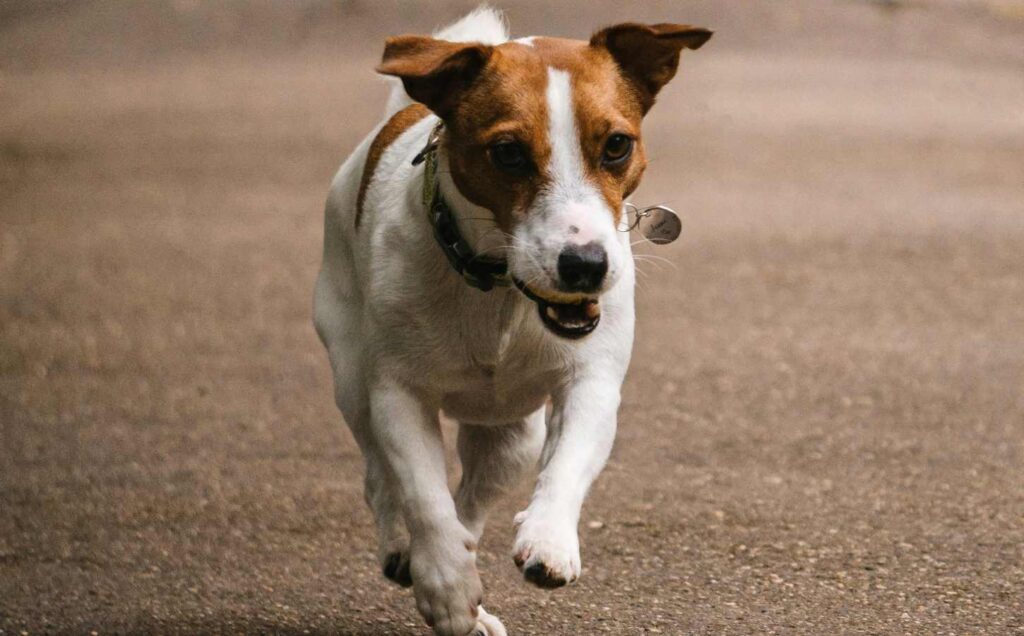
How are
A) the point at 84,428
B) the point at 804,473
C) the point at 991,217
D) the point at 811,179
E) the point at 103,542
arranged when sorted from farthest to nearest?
the point at 811,179, the point at 991,217, the point at 84,428, the point at 804,473, the point at 103,542

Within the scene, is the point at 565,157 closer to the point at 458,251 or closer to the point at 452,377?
the point at 458,251

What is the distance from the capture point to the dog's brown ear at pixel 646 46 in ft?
14.5

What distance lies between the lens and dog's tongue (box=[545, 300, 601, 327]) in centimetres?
423

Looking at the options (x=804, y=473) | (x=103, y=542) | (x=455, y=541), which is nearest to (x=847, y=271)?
(x=804, y=473)

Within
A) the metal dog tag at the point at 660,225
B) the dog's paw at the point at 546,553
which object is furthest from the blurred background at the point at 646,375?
the metal dog tag at the point at 660,225

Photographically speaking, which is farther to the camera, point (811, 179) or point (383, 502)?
point (811, 179)

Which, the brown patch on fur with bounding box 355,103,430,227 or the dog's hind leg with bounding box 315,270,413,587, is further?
the brown patch on fur with bounding box 355,103,430,227

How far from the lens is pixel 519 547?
13.5 ft

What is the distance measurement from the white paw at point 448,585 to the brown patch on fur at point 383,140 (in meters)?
1.15

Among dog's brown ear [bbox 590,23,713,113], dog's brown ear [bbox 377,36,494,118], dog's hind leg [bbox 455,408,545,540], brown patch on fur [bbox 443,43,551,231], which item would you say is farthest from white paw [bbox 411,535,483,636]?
dog's brown ear [bbox 590,23,713,113]

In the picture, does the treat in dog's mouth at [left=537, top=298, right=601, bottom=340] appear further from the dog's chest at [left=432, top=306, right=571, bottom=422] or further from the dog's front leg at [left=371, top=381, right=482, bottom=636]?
the dog's front leg at [left=371, top=381, right=482, bottom=636]

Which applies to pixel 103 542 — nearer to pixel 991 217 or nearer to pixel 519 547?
pixel 519 547

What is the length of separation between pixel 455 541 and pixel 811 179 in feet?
36.4

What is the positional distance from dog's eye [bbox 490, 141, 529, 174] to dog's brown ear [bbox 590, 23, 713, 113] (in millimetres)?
441
